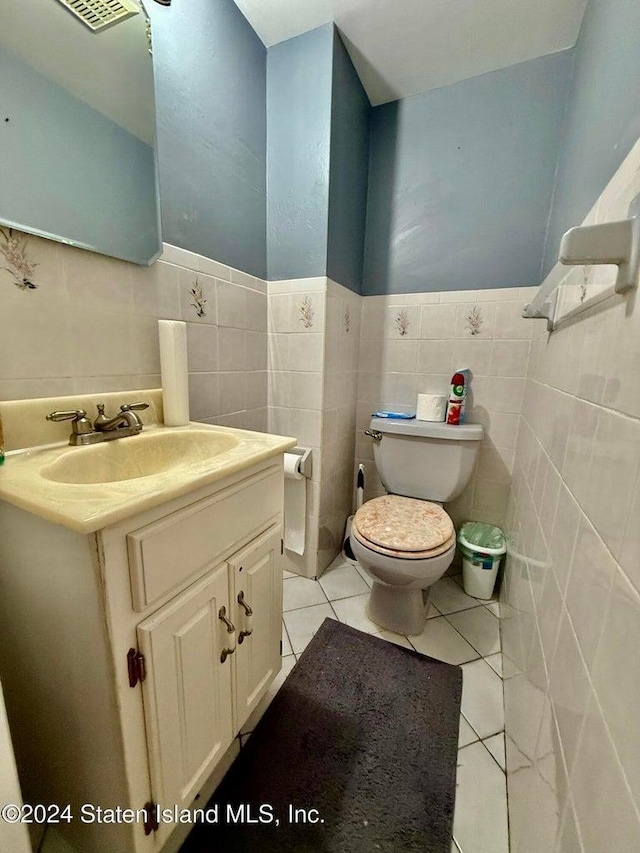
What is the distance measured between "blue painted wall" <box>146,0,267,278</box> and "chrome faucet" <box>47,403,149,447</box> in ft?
1.79

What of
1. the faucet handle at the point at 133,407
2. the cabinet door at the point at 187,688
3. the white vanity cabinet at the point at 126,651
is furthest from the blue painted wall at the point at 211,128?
the cabinet door at the point at 187,688

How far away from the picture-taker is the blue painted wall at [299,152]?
118 centimetres

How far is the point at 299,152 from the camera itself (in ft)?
4.12

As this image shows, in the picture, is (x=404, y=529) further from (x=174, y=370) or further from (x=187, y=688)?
(x=174, y=370)

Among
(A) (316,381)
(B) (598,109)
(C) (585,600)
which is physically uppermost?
(B) (598,109)

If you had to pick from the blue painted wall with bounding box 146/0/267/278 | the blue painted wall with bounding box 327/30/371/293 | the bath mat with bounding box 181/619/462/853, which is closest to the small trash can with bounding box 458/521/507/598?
the bath mat with bounding box 181/619/462/853

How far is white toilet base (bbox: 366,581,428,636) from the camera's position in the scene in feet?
4.02

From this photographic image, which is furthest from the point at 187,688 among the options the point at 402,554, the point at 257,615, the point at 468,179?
the point at 468,179

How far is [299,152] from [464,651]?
6.38 ft

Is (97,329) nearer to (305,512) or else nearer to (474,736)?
(305,512)

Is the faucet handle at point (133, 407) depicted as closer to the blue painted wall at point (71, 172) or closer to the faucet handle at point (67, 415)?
the faucet handle at point (67, 415)

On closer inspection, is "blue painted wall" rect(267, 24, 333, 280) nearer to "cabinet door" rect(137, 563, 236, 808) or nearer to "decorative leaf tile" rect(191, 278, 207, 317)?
"decorative leaf tile" rect(191, 278, 207, 317)

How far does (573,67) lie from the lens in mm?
1156

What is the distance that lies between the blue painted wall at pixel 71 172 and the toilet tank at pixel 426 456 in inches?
43.2
